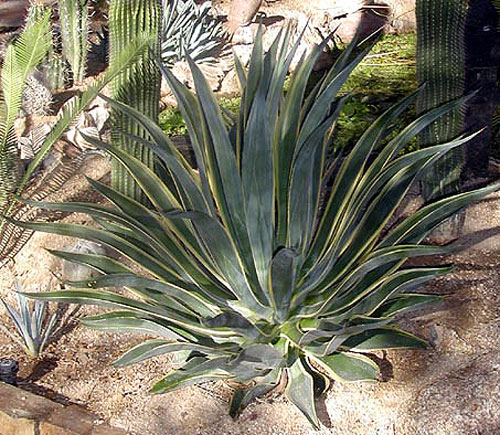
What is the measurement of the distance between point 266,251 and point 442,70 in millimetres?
1517

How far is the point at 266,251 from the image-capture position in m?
2.70

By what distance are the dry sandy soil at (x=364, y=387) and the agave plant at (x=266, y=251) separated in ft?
0.42

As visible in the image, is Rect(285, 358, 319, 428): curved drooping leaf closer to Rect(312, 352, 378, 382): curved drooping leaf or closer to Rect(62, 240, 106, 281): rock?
Rect(312, 352, 378, 382): curved drooping leaf

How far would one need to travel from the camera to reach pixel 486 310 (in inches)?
131

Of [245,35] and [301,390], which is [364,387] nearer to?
[301,390]

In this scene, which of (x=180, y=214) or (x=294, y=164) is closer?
(x=180, y=214)

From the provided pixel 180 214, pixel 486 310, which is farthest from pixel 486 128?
pixel 180 214

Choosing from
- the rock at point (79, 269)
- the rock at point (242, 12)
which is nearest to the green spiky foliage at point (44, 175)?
the rock at point (79, 269)

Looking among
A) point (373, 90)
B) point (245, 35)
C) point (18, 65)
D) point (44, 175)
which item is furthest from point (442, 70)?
point (245, 35)

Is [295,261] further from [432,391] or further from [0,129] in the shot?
[0,129]

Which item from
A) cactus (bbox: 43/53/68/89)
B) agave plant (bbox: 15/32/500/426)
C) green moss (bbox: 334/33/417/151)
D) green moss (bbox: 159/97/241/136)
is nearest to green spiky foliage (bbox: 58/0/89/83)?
cactus (bbox: 43/53/68/89)

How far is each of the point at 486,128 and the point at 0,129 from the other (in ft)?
7.99

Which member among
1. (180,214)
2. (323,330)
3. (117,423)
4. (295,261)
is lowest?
(117,423)

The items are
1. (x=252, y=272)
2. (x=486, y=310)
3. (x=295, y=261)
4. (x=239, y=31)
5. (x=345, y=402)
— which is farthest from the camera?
(x=239, y=31)
